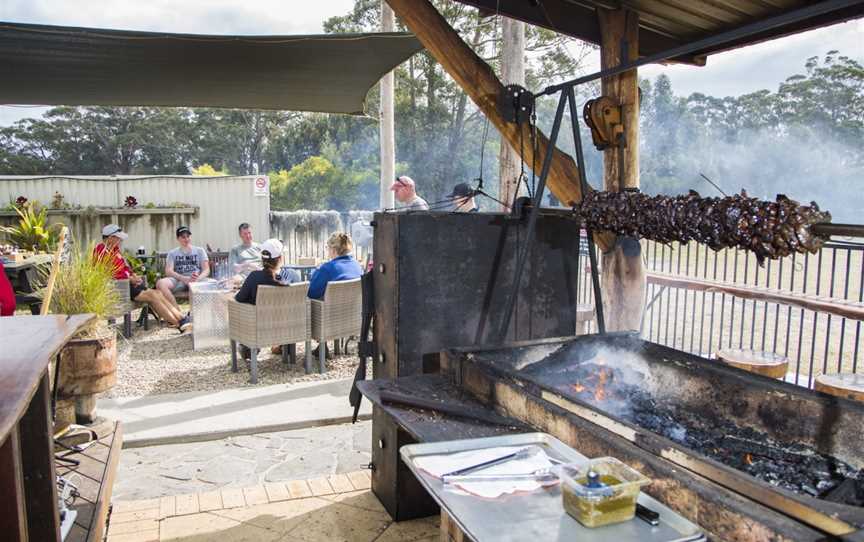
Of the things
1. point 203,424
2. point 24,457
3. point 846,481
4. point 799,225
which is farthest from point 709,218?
point 203,424

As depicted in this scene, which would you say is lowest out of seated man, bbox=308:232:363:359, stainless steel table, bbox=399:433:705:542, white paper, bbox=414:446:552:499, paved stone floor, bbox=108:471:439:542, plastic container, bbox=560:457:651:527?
paved stone floor, bbox=108:471:439:542

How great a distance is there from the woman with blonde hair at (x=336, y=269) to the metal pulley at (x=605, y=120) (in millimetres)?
3551

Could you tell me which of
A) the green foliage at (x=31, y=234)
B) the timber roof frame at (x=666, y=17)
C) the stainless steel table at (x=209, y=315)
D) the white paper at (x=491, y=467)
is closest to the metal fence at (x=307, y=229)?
the green foliage at (x=31, y=234)

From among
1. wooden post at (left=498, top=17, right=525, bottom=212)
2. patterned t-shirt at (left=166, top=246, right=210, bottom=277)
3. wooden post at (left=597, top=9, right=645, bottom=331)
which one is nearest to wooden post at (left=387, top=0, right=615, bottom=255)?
wooden post at (left=597, top=9, right=645, bottom=331)

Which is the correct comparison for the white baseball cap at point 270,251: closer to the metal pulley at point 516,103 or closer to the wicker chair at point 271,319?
the wicker chair at point 271,319

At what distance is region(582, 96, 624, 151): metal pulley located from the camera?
3830 mm

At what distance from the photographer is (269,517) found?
320cm

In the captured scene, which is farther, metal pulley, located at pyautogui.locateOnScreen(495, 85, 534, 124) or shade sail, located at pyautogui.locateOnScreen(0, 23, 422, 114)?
shade sail, located at pyautogui.locateOnScreen(0, 23, 422, 114)

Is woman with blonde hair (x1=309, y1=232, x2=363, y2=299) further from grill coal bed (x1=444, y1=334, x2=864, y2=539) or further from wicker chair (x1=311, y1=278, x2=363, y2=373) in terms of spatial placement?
grill coal bed (x1=444, y1=334, x2=864, y2=539)

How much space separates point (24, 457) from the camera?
2070 mm

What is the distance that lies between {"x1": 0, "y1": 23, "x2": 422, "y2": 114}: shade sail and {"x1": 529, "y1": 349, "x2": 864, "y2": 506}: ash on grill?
3.45 metres

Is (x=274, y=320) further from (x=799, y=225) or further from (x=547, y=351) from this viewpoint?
(x=799, y=225)

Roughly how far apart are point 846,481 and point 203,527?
9.70 ft

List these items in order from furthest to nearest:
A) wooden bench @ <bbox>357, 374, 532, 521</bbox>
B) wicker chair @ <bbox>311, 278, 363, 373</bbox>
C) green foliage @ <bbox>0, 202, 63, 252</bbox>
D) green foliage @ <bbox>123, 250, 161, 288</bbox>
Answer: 1. green foliage @ <bbox>0, 202, 63, 252</bbox>
2. green foliage @ <bbox>123, 250, 161, 288</bbox>
3. wicker chair @ <bbox>311, 278, 363, 373</bbox>
4. wooden bench @ <bbox>357, 374, 532, 521</bbox>
